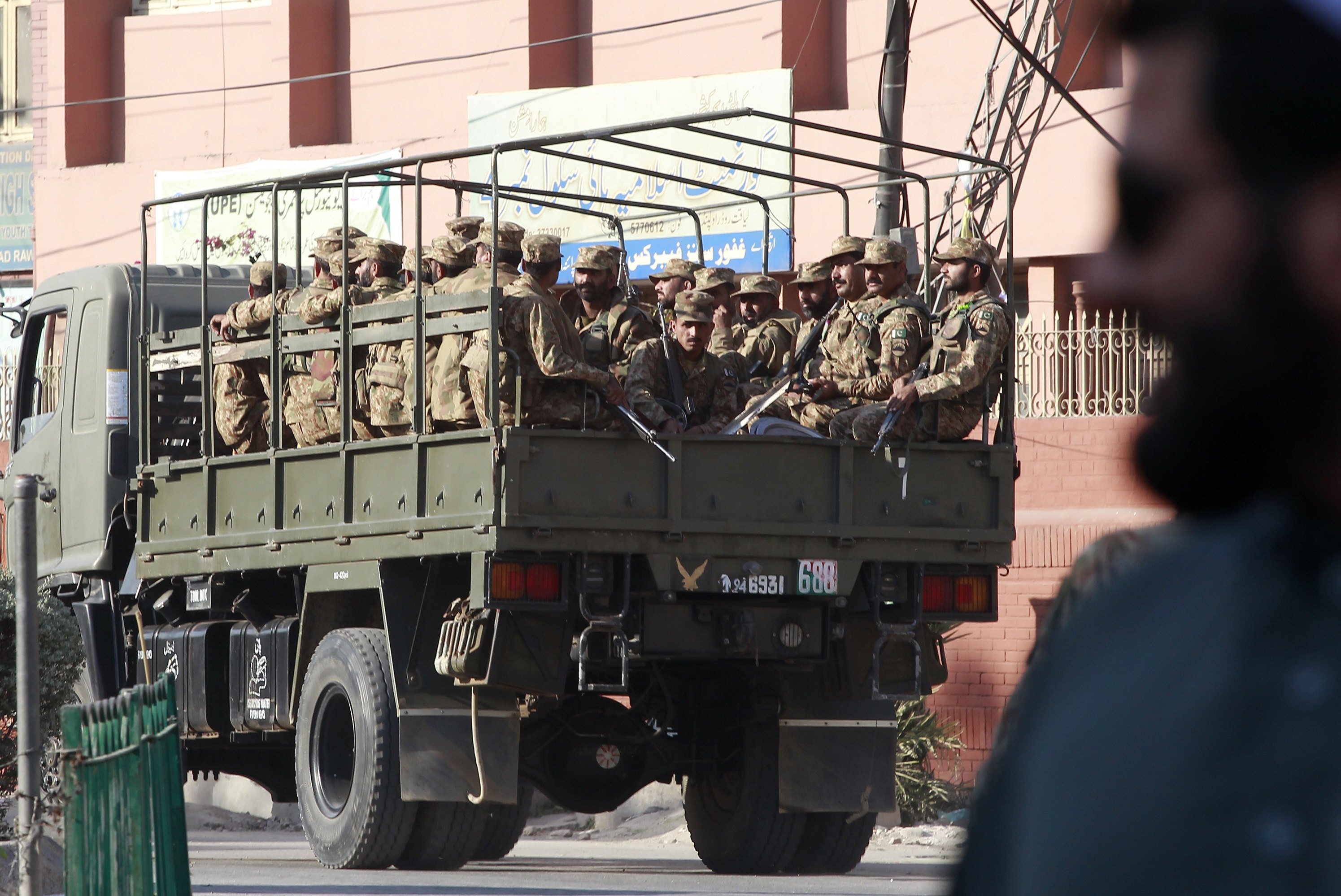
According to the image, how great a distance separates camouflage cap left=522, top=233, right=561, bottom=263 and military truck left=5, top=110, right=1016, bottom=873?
65cm

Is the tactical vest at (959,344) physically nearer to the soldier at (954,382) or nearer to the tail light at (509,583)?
the soldier at (954,382)

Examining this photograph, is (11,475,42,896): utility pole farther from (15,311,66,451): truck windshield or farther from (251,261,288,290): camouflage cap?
(15,311,66,451): truck windshield

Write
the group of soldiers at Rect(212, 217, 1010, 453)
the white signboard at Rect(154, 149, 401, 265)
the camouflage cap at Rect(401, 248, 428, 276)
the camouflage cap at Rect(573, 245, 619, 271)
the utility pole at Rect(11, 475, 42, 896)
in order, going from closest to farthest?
the utility pole at Rect(11, 475, 42, 896)
the group of soldiers at Rect(212, 217, 1010, 453)
the camouflage cap at Rect(573, 245, 619, 271)
the camouflage cap at Rect(401, 248, 428, 276)
the white signboard at Rect(154, 149, 401, 265)

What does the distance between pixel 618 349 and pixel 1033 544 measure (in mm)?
6162

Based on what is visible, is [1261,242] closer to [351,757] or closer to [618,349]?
[351,757]

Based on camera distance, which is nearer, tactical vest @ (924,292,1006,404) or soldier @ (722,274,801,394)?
tactical vest @ (924,292,1006,404)

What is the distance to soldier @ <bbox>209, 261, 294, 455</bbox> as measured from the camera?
1020 cm

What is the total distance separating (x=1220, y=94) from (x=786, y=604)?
7857mm

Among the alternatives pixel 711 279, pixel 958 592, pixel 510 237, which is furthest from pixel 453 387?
pixel 711 279

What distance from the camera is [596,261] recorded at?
10203 mm

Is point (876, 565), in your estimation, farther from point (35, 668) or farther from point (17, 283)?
point (17, 283)

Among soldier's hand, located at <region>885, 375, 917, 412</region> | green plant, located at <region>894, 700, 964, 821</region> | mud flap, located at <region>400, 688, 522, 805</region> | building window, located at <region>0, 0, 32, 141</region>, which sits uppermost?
building window, located at <region>0, 0, 32, 141</region>

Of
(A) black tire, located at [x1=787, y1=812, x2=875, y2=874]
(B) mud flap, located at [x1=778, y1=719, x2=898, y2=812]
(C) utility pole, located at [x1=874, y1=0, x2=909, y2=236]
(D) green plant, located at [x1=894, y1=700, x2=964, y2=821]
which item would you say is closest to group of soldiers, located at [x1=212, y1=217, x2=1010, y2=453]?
(B) mud flap, located at [x1=778, y1=719, x2=898, y2=812]

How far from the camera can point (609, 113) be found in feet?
68.0
